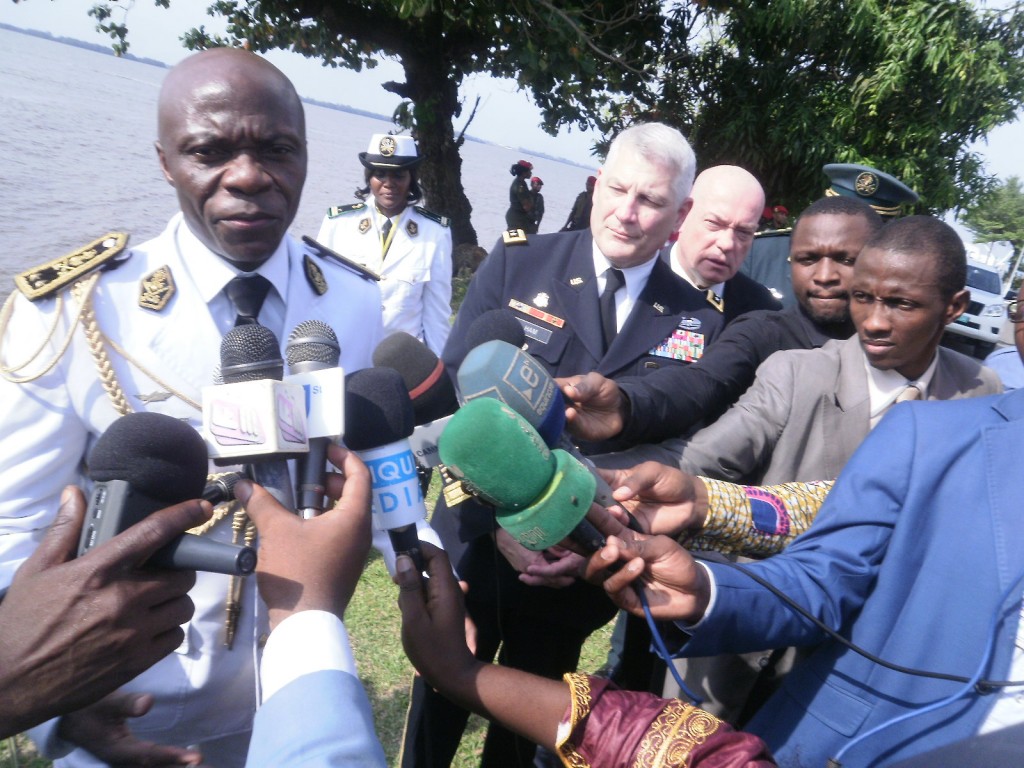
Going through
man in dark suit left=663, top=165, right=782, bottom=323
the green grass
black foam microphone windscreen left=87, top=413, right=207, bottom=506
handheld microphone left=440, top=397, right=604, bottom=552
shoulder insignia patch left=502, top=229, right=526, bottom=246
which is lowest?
the green grass

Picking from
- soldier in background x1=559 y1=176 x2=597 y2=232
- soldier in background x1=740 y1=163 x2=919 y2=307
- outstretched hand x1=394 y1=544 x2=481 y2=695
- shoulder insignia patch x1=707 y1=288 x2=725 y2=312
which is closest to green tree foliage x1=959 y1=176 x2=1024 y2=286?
soldier in background x1=559 y1=176 x2=597 y2=232

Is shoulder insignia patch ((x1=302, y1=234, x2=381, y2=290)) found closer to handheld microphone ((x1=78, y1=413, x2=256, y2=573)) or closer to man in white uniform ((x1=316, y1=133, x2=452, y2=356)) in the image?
handheld microphone ((x1=78, y1=413, x2=256, y2=573))

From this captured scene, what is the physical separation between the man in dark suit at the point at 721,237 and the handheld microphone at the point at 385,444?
5.59 feet

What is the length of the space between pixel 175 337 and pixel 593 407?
1.05 m

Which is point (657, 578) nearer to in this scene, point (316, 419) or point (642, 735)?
point (642, 735)

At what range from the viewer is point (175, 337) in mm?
1664

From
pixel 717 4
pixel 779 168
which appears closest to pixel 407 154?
pixel 717 4

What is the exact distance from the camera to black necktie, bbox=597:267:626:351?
2602 millimetres

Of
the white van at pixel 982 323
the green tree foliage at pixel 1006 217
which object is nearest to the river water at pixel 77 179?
the white van at pixel 982 323

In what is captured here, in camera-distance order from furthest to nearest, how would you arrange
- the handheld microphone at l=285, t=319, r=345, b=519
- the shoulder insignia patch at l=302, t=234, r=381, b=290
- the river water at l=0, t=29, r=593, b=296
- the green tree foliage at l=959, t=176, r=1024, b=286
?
the green tree foliage at l=959, t=176, r=1024, b=286, the river water at l=0, t=29, r=593, b=296, the shoulder insignia patch at l=302, t=234, r=381, b=290, the handheld microphone at l=285, t=319, r=345, b=519

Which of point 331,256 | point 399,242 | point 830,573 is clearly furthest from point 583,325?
point 399,242

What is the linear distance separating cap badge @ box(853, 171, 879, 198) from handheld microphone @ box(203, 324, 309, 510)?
133 inches

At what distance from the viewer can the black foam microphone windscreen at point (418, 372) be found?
5.73 feet

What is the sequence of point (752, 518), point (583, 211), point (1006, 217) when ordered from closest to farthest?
point (752, 518)
point (583, 211)
point (1006, 217)
